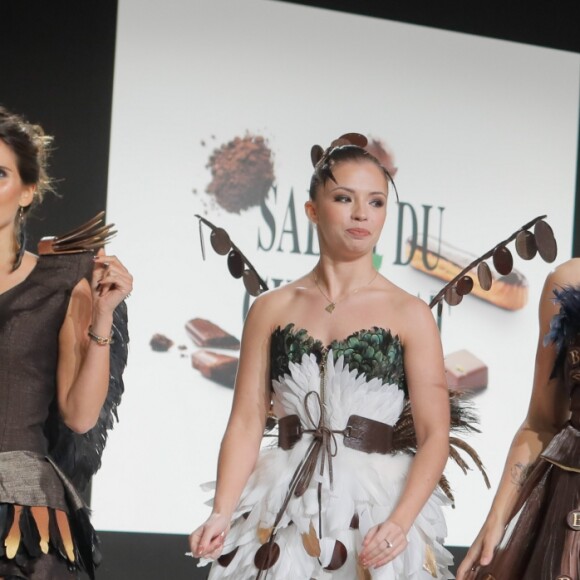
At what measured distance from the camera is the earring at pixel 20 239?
2.27m

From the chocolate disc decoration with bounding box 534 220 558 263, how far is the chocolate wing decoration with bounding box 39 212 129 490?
0.97 metres

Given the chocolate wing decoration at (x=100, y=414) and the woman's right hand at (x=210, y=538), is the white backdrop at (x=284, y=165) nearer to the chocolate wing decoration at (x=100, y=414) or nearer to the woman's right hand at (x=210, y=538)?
the chocolate wing decoration at (x=100, y=414)

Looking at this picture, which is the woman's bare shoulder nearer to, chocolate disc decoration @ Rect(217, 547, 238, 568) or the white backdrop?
chocolate disc decoration @ Rect(217, 547, 238, 568)

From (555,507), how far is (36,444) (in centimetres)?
92

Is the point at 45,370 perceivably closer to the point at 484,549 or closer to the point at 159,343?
the point at 484,549

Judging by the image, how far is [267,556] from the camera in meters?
2.17

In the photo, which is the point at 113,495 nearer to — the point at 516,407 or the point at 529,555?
the point at 516,407

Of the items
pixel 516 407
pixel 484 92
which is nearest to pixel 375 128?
pixel 484 92

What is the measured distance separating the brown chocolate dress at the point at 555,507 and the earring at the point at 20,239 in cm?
99

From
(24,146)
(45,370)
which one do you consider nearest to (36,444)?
(45,370)

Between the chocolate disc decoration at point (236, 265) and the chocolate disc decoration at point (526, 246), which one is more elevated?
the chocolate disc decoration at point (526, 246)

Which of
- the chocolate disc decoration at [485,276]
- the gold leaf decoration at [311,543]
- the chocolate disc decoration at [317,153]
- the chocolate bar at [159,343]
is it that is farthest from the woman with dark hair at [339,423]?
the chocolate bar at [159,343]

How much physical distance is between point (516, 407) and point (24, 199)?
2710mm

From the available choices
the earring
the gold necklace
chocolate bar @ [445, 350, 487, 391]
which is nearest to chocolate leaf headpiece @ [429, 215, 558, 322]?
the gold necklace
